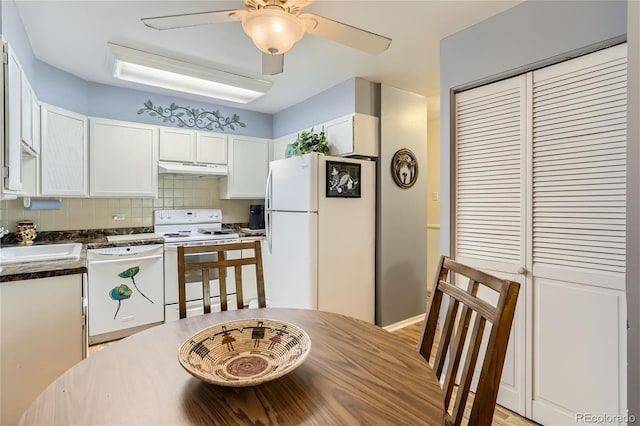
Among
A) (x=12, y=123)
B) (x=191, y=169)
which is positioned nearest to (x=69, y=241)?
(x=191, y=169)

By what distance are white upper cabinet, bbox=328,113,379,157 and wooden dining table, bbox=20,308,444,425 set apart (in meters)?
2.12

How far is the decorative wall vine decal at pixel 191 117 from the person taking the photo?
137 inches

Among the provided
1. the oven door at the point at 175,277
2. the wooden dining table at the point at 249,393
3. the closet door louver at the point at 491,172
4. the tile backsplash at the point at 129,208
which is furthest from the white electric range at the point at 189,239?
the closet door louver at the point at 491,172

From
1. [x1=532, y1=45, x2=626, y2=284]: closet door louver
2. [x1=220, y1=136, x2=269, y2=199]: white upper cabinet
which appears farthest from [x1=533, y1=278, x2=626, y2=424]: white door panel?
[x1=220, y1=136, x2=269, y2=199]: white upper cabinet

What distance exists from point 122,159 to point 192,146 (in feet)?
2.24

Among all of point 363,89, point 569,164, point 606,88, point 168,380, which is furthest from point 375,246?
point 168,380

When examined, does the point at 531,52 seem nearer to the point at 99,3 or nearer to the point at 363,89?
the point at 363,89

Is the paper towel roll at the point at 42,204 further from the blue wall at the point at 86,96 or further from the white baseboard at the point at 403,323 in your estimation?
the white baseboard at the point at 403,323

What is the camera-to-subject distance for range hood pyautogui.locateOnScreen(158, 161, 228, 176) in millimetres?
3385

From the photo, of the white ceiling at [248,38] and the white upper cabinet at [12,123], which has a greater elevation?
the white ceiling at [248,38]

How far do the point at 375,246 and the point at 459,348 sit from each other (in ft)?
6.77

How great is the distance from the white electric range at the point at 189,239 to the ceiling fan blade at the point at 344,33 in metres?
2.01

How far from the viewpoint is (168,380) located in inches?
37.0

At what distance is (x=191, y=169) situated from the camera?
351 cm
